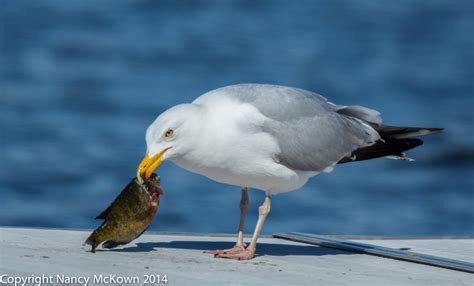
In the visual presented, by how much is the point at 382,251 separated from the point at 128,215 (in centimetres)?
166

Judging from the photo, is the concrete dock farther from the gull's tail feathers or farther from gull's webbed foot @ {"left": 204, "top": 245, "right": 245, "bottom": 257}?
the gull's tail feathers

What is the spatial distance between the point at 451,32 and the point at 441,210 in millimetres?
13776

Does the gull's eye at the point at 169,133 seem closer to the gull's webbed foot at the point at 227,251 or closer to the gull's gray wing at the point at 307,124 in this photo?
the gull's gray wing at the point at 307,124

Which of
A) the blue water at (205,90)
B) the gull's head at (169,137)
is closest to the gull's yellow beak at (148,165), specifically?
the gull's head at (169,137)

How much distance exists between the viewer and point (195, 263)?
295 inches

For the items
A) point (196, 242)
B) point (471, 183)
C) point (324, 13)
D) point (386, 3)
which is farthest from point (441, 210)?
point (386, 3)

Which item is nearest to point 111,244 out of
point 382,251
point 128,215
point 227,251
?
point 128,215

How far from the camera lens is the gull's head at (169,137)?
768 centimetres

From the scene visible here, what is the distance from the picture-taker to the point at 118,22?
29.5m

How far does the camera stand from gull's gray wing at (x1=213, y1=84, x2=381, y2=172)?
27.0 feet

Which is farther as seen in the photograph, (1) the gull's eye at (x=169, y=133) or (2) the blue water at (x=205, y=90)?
(2) the blue water at (x=205, y=90)

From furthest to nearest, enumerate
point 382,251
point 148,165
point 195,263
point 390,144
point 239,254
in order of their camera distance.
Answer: point 390,144 → point 382,251 → point 239,254 → point 148,165 → point 195,263

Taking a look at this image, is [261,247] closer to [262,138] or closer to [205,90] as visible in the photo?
[262,138]

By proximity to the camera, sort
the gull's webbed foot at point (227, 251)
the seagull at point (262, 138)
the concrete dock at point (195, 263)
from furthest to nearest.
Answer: the gull's webbed foot at point (227, 251) < the seagull at point (262, 138) < the concrete dock at point (195, 263)
